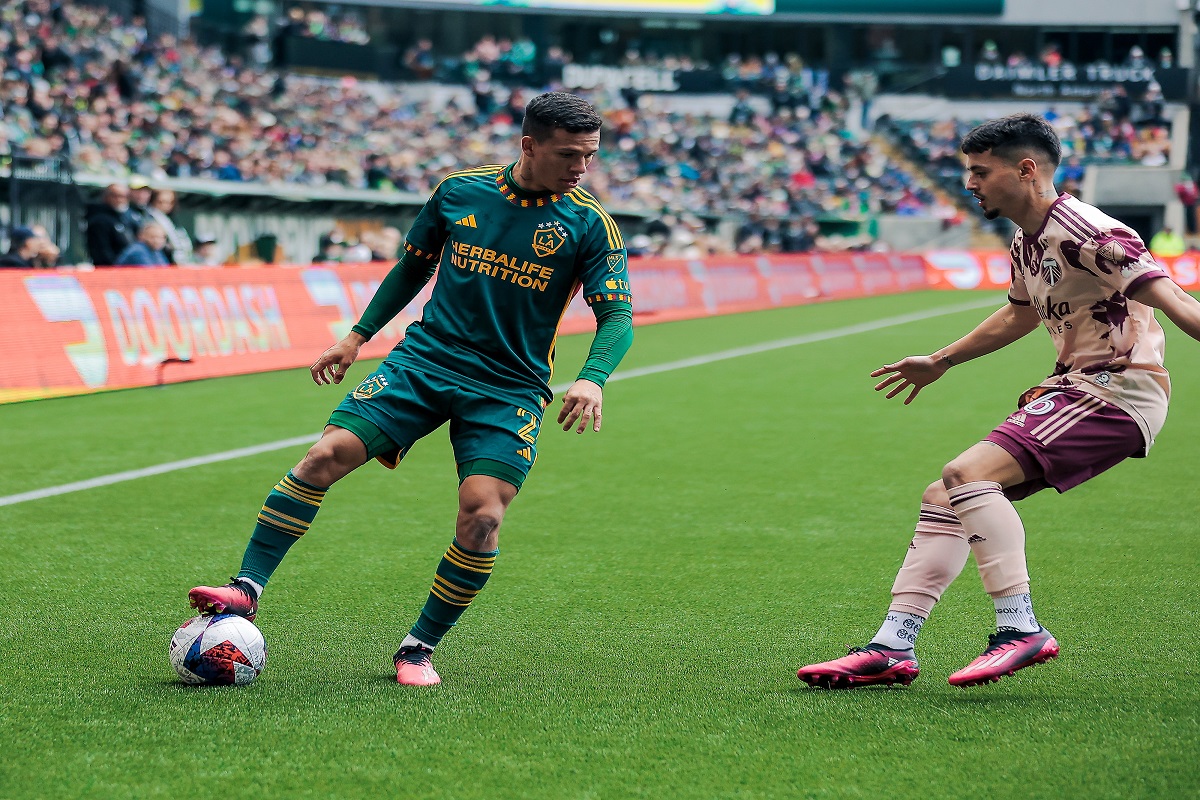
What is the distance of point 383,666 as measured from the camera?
190 inches

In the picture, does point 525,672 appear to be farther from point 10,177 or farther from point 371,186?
point 371,186

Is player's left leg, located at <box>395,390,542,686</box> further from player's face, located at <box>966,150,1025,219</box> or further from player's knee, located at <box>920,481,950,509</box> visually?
player's face, located at <box>966,150,1025,219</box>

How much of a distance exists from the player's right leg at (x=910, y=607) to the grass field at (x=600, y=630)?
0.11m

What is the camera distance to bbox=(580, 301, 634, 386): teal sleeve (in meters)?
4.72

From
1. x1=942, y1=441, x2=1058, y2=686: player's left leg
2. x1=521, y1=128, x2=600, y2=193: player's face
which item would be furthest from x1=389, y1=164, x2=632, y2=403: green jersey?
x1=942, y1=441, x2=1058, y2=686: player's left leg

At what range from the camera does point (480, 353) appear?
4922mm

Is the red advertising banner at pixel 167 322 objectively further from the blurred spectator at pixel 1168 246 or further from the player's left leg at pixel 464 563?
the blurred spectator at pixel 1168 246

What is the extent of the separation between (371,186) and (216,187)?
6354 mm

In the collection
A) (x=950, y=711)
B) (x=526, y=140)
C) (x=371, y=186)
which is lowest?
(x=371, y=186)

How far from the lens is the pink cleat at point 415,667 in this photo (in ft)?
14.8

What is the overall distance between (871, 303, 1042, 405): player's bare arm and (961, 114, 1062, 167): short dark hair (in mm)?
639

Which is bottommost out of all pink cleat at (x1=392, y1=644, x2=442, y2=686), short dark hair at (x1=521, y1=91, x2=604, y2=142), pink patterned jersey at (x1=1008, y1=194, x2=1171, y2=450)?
pink cleat at (x1=392, y1=644, x2=442, y2=686)

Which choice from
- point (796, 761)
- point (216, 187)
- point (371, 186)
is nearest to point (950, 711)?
point (796, 761)

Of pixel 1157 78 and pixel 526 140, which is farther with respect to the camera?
pixel 1157 78
